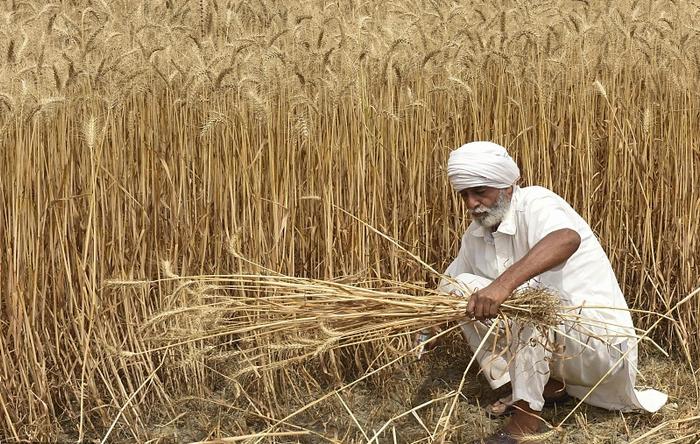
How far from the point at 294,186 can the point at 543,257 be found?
31.8 inches

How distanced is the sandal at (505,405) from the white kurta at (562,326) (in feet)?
0.30

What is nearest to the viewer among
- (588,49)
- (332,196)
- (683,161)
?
(332,196)

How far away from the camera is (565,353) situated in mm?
2701

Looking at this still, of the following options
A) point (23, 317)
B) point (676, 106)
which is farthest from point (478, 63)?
point (23, 317)

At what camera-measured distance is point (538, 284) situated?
2.61 meters

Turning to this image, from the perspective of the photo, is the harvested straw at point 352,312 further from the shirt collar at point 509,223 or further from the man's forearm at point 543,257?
the shirt collar at point 509,223

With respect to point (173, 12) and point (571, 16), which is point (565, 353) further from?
point (173, 12)

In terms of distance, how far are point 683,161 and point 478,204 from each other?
904mm

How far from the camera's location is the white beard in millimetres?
2768

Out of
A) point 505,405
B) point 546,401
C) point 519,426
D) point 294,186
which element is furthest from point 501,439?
point 294,186

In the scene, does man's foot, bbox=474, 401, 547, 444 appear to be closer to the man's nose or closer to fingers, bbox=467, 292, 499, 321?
fingers, bbox=467, 292, 499, 321

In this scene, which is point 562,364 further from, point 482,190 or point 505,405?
point 482,190

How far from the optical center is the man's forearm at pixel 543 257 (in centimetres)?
245

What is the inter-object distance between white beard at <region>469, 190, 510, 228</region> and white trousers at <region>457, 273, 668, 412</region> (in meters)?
0.17
